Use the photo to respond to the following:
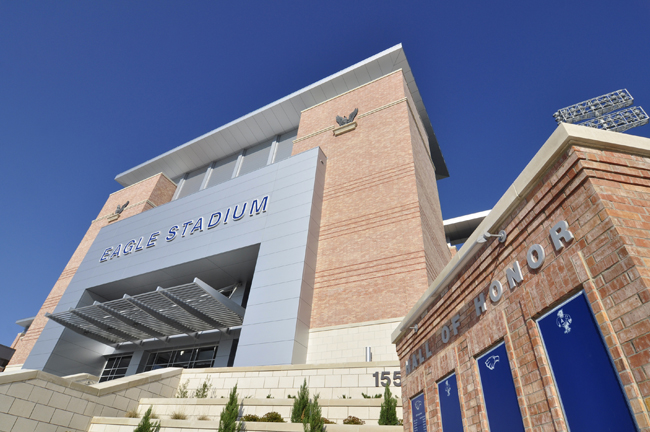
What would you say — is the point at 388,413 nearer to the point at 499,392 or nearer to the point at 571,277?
the point at 499,392

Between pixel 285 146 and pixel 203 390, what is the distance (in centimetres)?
1998

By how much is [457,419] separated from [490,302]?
1.85m

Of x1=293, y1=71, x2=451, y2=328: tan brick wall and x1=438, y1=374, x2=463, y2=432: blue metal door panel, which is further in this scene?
x1=293, y1=71, x2=451, y2=328: tan brick wall

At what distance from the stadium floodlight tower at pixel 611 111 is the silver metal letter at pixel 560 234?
1113cm

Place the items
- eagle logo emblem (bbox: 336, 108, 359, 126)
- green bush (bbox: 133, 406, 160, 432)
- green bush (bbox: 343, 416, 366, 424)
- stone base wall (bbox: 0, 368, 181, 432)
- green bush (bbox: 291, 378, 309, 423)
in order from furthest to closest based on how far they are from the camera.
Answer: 1. eagle logo emblem (bbox: 336, 108, 359, 126)
2. green bush (bbox: 291, 378, 309, 423)
3. green bush (bbox: 343, 416, 366, 424)
4. stone base wall (bbox: 0, 368, 181, 432)
5. green bush (bbox: 133, 406, 160, 432)

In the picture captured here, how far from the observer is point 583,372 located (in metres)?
3.62

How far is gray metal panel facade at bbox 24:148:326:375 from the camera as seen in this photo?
16391 mm

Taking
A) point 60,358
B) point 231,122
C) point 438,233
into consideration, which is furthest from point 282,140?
point 60,358

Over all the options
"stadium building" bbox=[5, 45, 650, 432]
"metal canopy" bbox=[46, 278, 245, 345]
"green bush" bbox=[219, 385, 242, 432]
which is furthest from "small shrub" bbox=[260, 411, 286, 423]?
"metal canopy" bbox=[46, 278, 245, 345]

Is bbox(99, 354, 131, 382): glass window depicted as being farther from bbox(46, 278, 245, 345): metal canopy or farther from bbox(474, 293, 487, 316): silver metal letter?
bbox(474, 293, 487, 316): silver metal letter

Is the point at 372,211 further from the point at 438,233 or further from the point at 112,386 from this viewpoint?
the point at 112,386

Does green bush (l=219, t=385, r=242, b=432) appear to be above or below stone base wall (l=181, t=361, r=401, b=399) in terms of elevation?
below

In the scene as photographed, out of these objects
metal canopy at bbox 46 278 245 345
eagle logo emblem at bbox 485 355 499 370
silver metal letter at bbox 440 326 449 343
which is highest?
metal canopy at bbox 46 278 245 345

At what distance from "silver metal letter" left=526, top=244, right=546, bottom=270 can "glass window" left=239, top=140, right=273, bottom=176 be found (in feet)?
86.4
